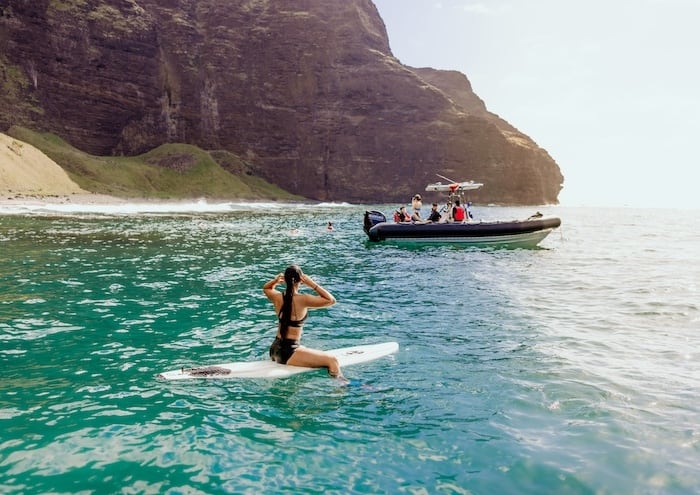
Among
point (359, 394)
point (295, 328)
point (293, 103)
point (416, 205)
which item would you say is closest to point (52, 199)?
point (416, 205)

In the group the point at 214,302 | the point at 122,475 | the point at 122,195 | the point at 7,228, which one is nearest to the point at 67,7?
the point at 122,195

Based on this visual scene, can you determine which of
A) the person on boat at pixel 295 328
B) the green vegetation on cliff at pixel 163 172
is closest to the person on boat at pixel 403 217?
the person on boat at pixel 295 328

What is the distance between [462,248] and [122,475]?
2752 centimetres

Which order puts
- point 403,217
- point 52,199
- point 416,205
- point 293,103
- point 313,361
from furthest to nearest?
point 293,103, point 52,199, point 403,217, point 416,205, point 313,361

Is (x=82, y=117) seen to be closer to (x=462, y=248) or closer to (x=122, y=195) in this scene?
(x=122, y=195)

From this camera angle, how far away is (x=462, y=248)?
3136 centimetres

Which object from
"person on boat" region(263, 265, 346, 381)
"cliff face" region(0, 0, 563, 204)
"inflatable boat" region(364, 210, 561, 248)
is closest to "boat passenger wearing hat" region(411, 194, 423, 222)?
"inflatable boat" region(364, 210, 561, 248)

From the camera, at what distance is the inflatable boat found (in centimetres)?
3153

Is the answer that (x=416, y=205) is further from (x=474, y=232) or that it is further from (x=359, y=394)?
(x=359, y=394)

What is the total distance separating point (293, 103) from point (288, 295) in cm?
16402

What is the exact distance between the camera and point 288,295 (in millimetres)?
8234

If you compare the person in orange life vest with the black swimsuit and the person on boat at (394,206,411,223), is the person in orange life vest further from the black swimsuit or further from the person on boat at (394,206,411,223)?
the black swimsuit

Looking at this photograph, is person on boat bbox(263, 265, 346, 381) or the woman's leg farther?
the woman's leg

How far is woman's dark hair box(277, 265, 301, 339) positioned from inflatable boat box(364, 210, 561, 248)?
24042 millimetres
